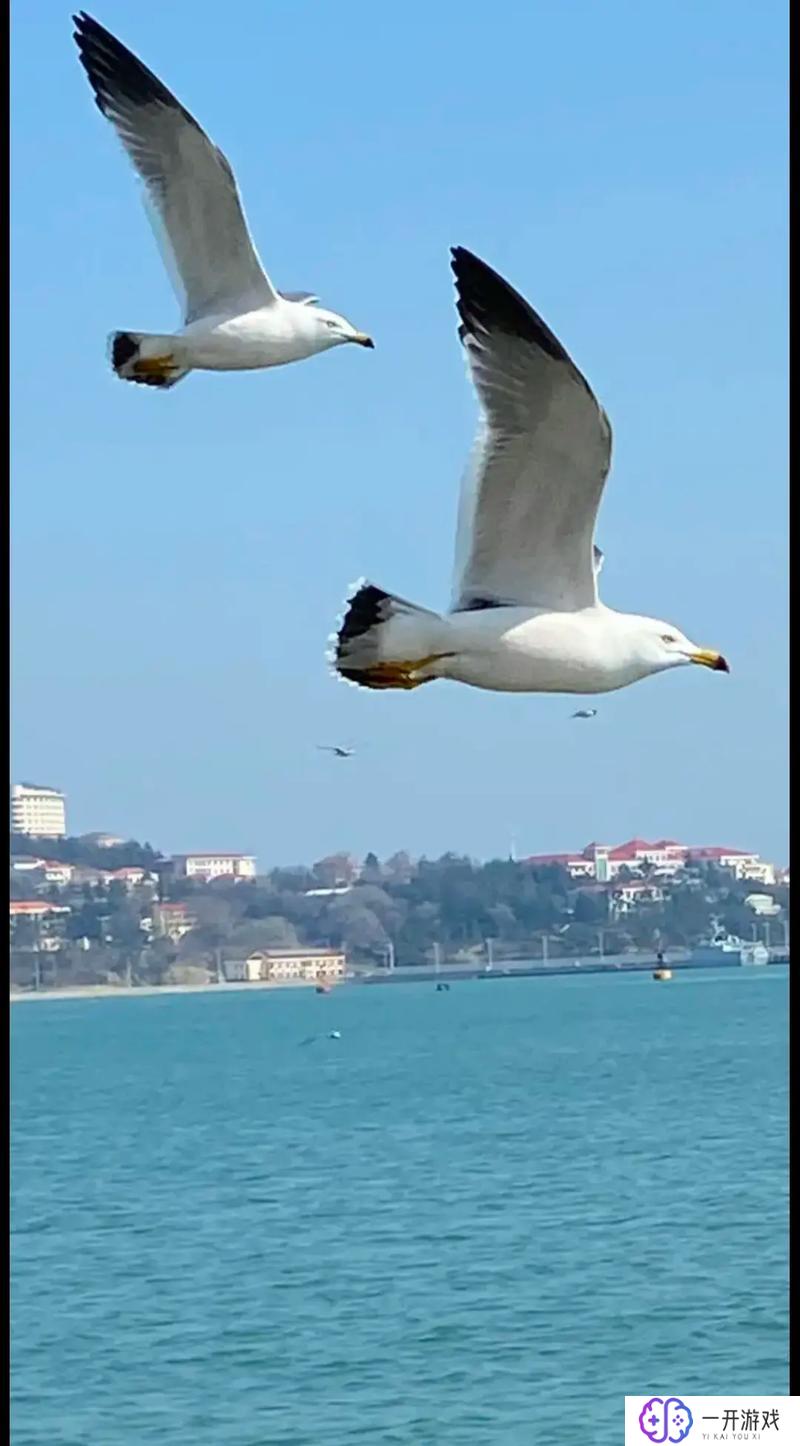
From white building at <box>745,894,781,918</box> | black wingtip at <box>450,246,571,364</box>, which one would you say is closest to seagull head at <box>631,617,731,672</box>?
black wingtip at <box>450,246,571,364</box>

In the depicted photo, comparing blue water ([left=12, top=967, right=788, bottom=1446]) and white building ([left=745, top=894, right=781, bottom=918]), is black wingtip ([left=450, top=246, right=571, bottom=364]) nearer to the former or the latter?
white building ([left=745, top=894, right=781, bottom=918])

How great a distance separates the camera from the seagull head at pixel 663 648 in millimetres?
2279

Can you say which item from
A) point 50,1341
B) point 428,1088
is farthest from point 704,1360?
point 428,1088

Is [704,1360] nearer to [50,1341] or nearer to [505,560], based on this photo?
[50,1341]

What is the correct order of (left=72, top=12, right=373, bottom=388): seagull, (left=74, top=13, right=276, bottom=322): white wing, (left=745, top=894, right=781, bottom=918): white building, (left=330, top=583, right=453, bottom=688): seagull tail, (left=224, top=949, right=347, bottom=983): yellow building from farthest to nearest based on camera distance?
(left=224, top=949, right=347, bottom=983): yellow building < (left=745, top=894, right=781, bottom=918): white building < (left=74, top=13, right=276, bottom=322): white wing < (left=72, top=12, right=373, bottom=388): seagull < (left=330, top=583, right=453, bottom=688): seagull tail

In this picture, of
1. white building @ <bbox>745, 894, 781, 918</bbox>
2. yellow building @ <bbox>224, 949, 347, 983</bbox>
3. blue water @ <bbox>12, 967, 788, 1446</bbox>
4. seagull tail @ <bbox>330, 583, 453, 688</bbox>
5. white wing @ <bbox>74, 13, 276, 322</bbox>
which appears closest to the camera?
seagull tail @ <bbox>330, 583, 453, 688</bbox>

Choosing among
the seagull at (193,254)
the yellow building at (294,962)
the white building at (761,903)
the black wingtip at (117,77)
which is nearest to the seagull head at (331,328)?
the seagull at (193,254)

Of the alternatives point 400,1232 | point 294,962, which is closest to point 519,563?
point 294,962

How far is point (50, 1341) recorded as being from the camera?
33.0 feet

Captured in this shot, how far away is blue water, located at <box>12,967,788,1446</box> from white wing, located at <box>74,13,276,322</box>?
17.1ft

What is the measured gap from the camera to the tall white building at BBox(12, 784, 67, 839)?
558 centimetres

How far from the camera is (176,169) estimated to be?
2609 millimetres

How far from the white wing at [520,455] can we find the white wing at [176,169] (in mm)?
368

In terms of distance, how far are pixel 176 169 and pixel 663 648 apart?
2.48ft
